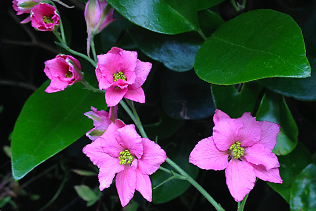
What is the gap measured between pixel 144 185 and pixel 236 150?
17cm

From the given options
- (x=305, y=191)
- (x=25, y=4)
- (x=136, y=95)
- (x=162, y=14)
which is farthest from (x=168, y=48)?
(x=305, y=191)

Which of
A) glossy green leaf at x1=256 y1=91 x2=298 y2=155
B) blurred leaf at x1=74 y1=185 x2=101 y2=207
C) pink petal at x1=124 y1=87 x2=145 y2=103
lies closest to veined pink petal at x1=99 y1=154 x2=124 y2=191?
pink petal at x1=124 y1=87 x2=145 y2=103

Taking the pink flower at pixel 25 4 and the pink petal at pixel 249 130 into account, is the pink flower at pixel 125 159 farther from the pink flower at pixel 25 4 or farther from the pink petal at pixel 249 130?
the pink flower at pixel 25 4

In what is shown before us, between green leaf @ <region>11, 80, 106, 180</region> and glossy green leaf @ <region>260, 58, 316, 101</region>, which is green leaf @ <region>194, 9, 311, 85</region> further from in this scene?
green leaf @ <region>11, 80, 106, 180</region>

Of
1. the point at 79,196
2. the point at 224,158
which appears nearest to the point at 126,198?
the point at 224,158

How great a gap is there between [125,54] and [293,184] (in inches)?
18.0

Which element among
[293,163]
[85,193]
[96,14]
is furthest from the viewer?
[85,193]

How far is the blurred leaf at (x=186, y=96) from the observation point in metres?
0.72

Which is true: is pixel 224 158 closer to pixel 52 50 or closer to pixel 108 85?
pixel 108 85

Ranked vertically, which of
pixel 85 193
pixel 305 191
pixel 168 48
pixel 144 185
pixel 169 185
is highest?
pixel 168 48

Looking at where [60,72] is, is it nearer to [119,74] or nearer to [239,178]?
[119,74]

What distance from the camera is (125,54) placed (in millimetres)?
511

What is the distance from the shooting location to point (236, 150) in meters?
0.53

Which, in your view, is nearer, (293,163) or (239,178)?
(239,178)
